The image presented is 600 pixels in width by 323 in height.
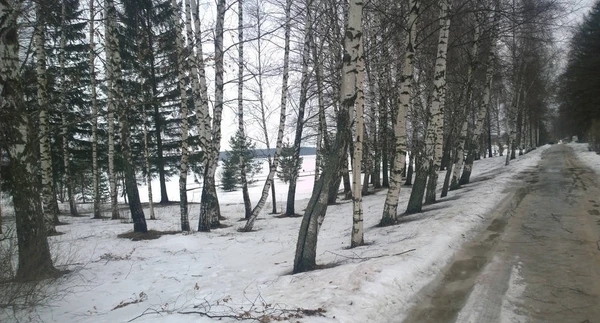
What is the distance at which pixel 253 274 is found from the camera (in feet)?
21.7

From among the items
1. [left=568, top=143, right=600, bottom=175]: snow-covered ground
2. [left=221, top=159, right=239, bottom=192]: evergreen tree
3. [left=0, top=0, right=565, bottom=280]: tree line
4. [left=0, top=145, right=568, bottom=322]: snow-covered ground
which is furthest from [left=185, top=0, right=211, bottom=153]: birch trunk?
[left=221, top=159, right=239, bottom=192]: evergreen tree

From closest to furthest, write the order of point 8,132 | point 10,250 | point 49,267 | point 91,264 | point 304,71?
point 10,250 → point 8,132 → point 49,267 → point 91,264 → point 304,71

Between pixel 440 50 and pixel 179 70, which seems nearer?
pixel 440 50

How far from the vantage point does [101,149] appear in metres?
23.5

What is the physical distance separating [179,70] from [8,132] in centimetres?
630

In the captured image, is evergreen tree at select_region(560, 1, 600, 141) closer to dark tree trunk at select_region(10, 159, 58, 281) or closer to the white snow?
the white snow

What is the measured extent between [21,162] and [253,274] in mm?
4625

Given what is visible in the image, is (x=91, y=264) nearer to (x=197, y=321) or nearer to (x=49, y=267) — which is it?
(x=49, y=267)

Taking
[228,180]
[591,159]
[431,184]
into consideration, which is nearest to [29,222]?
[431,184]

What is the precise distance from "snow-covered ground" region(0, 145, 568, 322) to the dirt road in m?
0.33

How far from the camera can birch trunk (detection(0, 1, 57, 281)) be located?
5840mm

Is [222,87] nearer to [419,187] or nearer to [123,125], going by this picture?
[123,125]

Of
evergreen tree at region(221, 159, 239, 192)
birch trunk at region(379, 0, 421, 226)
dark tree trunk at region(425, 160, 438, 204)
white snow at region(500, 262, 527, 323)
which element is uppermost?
birch trunk at region(379, 0, 421, 226)

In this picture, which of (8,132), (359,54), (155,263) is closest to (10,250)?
(8,132)
